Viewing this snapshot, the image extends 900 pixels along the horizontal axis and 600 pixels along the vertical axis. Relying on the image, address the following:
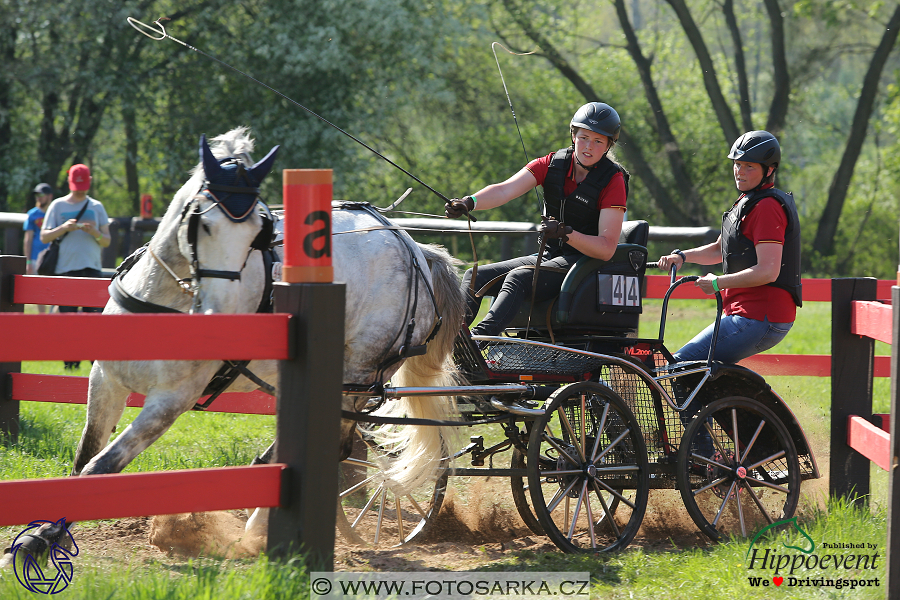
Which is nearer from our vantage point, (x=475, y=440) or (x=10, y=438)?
(x=475, y=440)

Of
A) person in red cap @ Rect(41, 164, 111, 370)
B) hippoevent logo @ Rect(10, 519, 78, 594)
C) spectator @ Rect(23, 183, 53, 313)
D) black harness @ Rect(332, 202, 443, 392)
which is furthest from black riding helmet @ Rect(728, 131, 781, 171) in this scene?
spectator @ Rect(23, 183, 53, 313)

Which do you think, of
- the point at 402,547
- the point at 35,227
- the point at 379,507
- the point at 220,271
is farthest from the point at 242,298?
the point at 35,227

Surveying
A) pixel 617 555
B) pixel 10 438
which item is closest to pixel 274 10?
pixel 10 438

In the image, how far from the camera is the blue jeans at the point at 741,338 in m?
4.16

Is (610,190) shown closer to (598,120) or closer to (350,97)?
(598,120)

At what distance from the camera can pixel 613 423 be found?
4062 millimetres

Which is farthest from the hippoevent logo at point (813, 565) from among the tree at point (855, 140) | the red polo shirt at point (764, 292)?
the tree at point (855, 140)

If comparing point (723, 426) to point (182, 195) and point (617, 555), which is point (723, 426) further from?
point (182, 195)

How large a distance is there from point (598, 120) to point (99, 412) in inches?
102

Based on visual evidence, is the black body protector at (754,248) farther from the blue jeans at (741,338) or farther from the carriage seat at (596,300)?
the carriage seat at (596,300)

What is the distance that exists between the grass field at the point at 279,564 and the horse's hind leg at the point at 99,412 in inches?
16.5

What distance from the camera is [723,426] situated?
425 cm

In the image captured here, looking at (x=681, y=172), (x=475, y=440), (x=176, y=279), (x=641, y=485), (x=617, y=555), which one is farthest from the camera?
(x=681, y=172)

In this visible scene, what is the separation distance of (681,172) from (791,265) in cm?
1402
